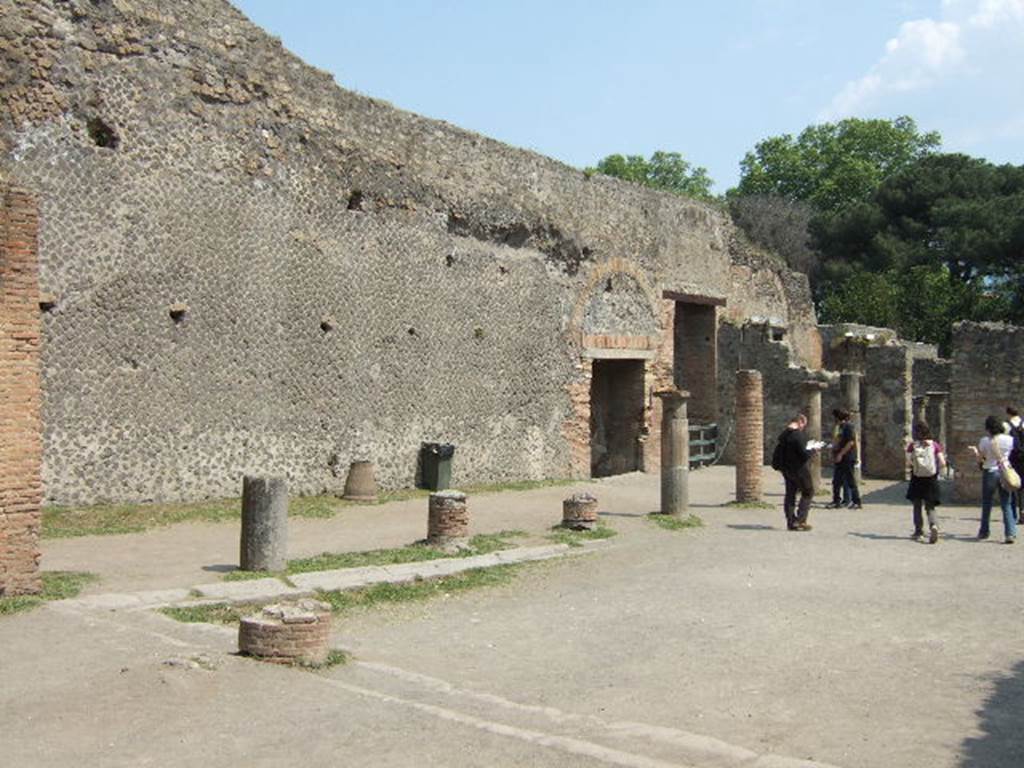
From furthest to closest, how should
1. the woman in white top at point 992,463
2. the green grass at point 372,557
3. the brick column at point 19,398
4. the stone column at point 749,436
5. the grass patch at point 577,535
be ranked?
the stone column at point 749,436, the woman in white top at point 992,463, the grass patch at point 577,535, the green grass at point 372,557, the brick column at point 19,398

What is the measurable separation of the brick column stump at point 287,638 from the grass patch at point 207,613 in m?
→ 0.96

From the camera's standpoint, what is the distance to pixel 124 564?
334 inches

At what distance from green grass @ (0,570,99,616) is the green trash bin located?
269 inches

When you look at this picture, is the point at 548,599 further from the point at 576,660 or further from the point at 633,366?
the point at 633,366

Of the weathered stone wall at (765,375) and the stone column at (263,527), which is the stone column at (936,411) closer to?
the weathered stone wall at (765,375)

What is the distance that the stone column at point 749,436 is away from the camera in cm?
1403

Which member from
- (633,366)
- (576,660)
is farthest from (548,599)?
(633,366)

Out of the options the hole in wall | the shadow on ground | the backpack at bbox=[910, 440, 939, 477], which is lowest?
the shadow on ground

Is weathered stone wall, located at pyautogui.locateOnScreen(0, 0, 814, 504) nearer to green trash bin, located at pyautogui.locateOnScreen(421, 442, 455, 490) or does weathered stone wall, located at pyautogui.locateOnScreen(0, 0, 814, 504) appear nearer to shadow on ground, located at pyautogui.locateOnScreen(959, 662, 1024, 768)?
green trash bin, located at pyautogui.locateOnScreen(421, 442, 455, 490)

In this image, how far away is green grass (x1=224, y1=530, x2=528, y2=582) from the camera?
830cm

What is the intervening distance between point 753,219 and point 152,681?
137ft

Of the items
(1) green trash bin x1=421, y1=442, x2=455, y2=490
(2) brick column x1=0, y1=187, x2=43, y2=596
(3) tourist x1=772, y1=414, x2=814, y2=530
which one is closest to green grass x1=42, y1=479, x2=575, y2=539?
(1) green trash bin x1=421, y1=442, x2=455, y2=490

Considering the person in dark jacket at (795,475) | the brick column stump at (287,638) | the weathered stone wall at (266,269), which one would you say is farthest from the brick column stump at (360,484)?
the brick column stump at (287,638)

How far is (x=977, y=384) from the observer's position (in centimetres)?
1447
